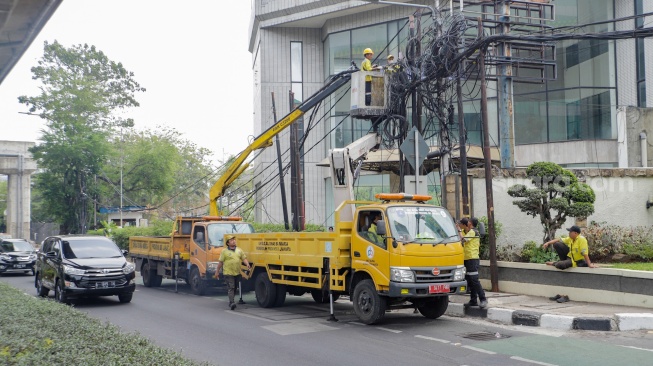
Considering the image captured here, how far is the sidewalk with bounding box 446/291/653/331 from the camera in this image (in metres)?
11.1

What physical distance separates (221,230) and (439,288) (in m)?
8.70

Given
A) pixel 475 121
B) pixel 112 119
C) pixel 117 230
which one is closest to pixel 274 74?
pixel 475 121

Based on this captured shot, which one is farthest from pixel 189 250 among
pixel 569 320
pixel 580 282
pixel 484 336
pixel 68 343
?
pixel 68 343

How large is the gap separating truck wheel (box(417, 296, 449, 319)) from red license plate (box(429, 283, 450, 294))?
742 millimetres

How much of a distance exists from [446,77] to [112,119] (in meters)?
48.1

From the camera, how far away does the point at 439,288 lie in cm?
1189

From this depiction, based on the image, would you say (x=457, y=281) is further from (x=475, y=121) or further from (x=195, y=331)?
(x=475, y=121)

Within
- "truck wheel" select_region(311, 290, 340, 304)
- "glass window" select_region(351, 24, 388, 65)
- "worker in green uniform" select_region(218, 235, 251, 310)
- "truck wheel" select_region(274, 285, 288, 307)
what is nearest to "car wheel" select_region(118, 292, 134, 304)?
"worker in green uniform" select_region(218, 235, 251, 310)

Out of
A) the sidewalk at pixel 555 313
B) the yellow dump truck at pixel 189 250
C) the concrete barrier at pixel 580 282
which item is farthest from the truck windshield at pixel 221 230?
the concrete barrier at pixel 580 282

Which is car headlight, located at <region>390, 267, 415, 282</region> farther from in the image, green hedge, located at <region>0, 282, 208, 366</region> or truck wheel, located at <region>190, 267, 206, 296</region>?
truck wheel, located at <region>190, 267, 206, 296</region>

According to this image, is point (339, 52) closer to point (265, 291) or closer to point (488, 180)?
point (488, 180)

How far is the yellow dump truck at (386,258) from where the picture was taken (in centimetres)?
1184

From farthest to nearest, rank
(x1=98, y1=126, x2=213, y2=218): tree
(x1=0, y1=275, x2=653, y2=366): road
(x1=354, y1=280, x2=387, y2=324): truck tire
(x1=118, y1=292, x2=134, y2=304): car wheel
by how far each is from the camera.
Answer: (x1=98, y1=126, x2=213, y2=218): tree
(x1=118, y1=292, x2=134, y2=304): car wheel
(x1=354, y1=280, x2=387, y2=324): truck tire
(x1=0, y1=275, x2=653, y2=366): road

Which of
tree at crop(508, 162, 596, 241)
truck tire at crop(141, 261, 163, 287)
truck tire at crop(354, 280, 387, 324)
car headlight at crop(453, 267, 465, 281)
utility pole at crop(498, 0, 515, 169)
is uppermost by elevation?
utility pole at crop(498, 0, 515, 169)
